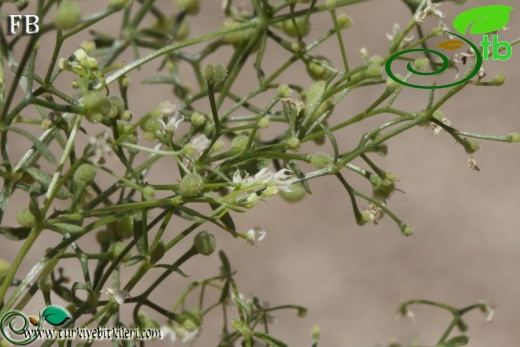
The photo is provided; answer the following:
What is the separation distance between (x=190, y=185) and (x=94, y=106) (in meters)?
0.07

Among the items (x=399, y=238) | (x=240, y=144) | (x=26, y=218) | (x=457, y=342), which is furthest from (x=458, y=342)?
(x=399, y=238)

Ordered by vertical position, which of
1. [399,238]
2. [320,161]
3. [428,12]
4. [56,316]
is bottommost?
[56,316]

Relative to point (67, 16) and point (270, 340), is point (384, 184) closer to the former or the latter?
point (270, 340)

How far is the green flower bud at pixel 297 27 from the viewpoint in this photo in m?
0.64

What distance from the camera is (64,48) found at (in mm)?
2066

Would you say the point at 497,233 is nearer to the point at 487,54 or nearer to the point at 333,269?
the point at 333,269

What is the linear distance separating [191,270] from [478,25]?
1.65 metres

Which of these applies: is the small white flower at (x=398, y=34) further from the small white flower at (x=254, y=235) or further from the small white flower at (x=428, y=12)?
the small white flower at (x=254, y=235)

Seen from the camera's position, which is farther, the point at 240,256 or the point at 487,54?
the point at 240,256

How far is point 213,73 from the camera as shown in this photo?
50cm

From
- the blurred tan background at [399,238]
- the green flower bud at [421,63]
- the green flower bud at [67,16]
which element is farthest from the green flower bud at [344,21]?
the blurred tan background at [399,238]

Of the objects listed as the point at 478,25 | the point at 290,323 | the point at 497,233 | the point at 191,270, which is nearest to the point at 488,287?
the point at 497,233

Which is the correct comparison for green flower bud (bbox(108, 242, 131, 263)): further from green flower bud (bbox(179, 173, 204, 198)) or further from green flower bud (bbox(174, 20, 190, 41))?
green flower bud (bbox(174, 20, 190, 41))

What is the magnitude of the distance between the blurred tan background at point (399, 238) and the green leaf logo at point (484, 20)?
4.97ft
